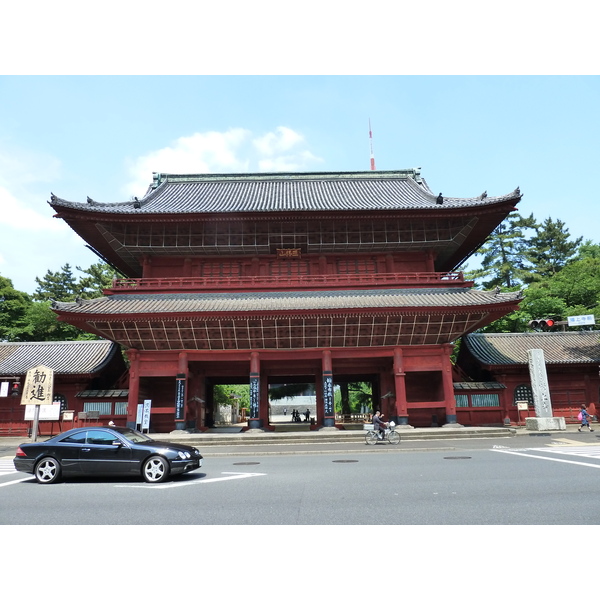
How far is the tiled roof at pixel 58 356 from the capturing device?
27031 millimetres

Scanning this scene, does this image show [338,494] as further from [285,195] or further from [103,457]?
[285,195]

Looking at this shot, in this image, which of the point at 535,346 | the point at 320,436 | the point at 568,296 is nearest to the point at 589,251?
the point at 568,296

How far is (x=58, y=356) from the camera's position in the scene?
28.6 meters

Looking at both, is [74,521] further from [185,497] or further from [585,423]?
[585,423]

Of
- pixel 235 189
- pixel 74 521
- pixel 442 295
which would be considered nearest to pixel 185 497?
pixel 74 521

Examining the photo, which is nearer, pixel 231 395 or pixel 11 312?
pixel 11 312

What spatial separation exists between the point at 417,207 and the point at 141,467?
67.3 feet

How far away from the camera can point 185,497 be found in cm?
835

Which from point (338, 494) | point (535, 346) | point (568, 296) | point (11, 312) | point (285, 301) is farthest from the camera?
point (11, 312)

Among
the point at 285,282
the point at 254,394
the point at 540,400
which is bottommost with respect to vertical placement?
the point at 540,400

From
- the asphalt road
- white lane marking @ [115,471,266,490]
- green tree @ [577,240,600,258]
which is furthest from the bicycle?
green tree @ [577,240,600,258]

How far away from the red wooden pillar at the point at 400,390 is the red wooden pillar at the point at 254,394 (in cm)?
760

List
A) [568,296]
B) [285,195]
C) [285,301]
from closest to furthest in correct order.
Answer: [285,301] → [285,195] → [568,296]

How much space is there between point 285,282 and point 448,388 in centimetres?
1099
